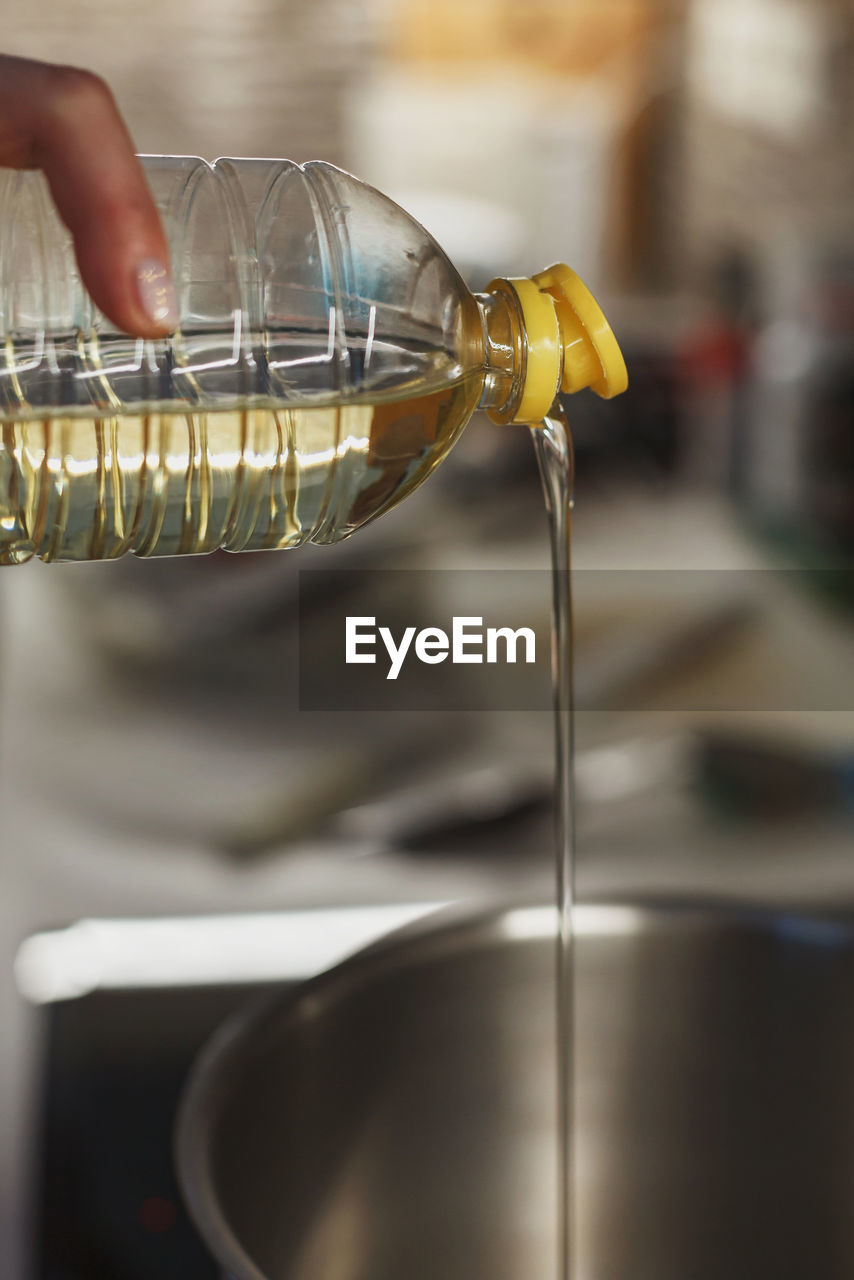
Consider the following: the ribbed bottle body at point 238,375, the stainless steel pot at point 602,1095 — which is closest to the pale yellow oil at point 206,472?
the ribbed bottle body at point 238,375

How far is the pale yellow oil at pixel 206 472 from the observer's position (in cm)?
48

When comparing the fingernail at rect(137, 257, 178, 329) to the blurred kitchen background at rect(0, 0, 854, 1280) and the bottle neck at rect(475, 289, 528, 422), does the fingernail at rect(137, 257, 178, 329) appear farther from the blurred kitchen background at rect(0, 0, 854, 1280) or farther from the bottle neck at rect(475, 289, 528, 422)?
the blurred kitchen background at rect(0, 0, 854, 1280)

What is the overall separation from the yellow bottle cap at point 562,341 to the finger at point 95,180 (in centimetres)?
13

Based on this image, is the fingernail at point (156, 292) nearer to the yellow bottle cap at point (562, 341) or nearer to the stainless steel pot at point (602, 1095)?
the yellow bottle cap at point (562, 341)

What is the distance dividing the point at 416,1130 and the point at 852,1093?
0.21 m

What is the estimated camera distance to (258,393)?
504 millimetres

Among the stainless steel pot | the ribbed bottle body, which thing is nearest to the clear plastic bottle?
the ribbed bottle body

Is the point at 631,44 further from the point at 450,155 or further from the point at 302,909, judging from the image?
Result: the point at 302,909

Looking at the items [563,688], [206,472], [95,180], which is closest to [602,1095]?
[563,688]

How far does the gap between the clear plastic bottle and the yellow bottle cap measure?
22 mm

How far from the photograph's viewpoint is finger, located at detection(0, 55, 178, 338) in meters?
0.45

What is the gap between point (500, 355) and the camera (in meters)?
0.49

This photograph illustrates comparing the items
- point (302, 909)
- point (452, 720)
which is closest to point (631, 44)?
point (452, 720)

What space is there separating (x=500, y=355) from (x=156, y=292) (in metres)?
0.13
